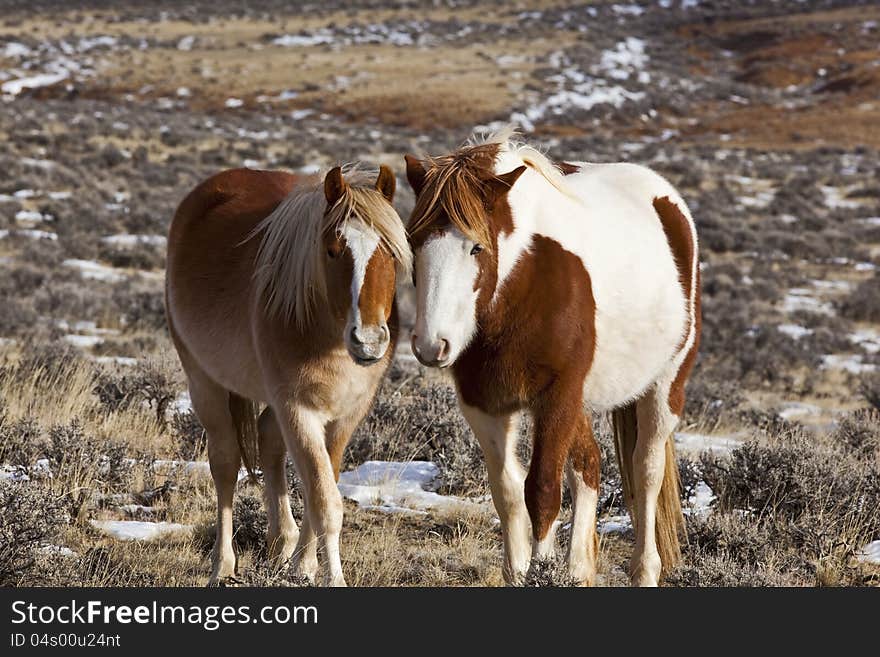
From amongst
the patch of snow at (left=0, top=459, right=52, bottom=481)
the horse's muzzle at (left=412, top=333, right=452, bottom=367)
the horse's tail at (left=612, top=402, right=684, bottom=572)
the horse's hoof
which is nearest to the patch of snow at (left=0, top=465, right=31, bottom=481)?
the patch of snow at (left=0, top=459, right=52, bottom=481)

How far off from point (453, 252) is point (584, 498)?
160 centimetres

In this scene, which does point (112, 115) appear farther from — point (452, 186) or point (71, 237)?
point (452, 186)

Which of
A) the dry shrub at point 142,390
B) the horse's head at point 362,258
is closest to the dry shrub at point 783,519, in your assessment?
the horse's head at point 362,258

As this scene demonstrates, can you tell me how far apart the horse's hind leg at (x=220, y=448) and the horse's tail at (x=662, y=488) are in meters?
2.01

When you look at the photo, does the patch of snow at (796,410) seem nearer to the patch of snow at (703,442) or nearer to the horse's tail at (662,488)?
the patch of snow at (703,442)

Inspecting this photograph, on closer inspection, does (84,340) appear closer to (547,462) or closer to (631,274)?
(631,274)

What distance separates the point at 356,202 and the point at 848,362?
11.0 meters

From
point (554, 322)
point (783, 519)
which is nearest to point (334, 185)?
point (554, 322)

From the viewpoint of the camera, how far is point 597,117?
44.6m

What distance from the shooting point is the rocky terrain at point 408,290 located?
5277 mm

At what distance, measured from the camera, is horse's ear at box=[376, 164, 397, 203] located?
4.24 m

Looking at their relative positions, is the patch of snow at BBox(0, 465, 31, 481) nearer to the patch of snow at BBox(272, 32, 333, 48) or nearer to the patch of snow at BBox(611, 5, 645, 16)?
the patch of snow at BBox(272, 32, 333, 48)

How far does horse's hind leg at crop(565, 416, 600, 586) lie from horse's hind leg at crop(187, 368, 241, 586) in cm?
165

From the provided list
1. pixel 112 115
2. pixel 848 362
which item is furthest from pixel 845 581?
pixel 112 115
